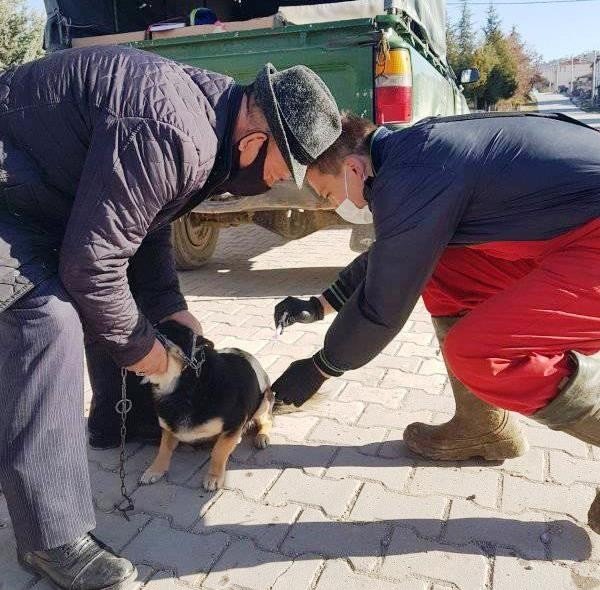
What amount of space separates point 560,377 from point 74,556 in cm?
167

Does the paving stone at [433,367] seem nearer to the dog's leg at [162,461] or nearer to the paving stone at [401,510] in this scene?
the paving stone at [401,510]

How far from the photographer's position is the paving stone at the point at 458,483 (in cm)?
252

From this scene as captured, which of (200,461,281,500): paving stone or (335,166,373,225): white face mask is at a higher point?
(335,166,373,225): white face mask

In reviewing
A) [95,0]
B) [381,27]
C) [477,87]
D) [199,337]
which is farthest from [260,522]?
[477,87]

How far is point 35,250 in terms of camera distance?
198 centimetres

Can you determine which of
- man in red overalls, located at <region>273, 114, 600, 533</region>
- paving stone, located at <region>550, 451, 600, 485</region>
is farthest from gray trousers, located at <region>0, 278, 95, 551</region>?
paving stone, located at <region>550, 451, 600, 485</region>

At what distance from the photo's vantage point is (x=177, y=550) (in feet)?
7.45

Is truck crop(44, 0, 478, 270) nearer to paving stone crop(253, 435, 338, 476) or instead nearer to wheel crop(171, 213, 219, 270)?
wheel crop(171, 213, 219, 270)

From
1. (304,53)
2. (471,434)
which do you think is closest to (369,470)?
(471,434)

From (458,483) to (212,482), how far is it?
1020mm

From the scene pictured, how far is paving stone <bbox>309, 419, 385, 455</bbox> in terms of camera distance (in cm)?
295

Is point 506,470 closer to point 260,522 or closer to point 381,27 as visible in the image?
point 260,522

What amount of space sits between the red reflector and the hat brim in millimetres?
2563

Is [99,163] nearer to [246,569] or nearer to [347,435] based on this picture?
[246,569]
